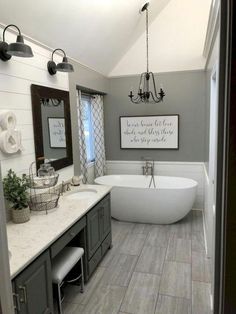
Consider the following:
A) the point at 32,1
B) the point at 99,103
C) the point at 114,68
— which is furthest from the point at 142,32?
the point at 32,1

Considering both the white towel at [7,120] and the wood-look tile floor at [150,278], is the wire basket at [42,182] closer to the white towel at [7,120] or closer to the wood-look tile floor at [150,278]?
the white towel at [7,120]

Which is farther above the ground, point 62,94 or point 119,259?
point 62,94

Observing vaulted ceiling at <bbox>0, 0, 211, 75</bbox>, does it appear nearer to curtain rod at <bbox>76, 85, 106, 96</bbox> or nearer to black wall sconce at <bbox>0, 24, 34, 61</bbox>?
black wall sconce at <bbox>0, 24, 34, 61</bbox>

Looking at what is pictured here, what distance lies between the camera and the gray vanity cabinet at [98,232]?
254cm

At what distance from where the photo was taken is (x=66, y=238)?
6.61 ft

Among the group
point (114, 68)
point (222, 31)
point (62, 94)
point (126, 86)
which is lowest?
point (222, 31)

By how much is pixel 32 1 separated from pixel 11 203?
5.31ft

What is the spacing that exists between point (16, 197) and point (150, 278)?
5.15 ft

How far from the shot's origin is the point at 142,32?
13.8 feet

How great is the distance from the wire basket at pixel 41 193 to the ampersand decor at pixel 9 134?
32 centimetres

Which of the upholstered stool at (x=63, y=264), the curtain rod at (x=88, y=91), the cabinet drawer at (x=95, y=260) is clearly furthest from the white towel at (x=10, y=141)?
the curtain rod at (x=88, y=91)

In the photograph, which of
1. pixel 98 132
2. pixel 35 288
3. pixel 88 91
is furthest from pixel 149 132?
pixel 35 288

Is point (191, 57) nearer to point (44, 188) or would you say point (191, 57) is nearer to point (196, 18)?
point (196, 18)

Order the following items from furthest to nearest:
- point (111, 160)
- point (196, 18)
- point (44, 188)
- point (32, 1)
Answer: point (111, 160), point (196, 18), point (44, 188), point (32, 1)
